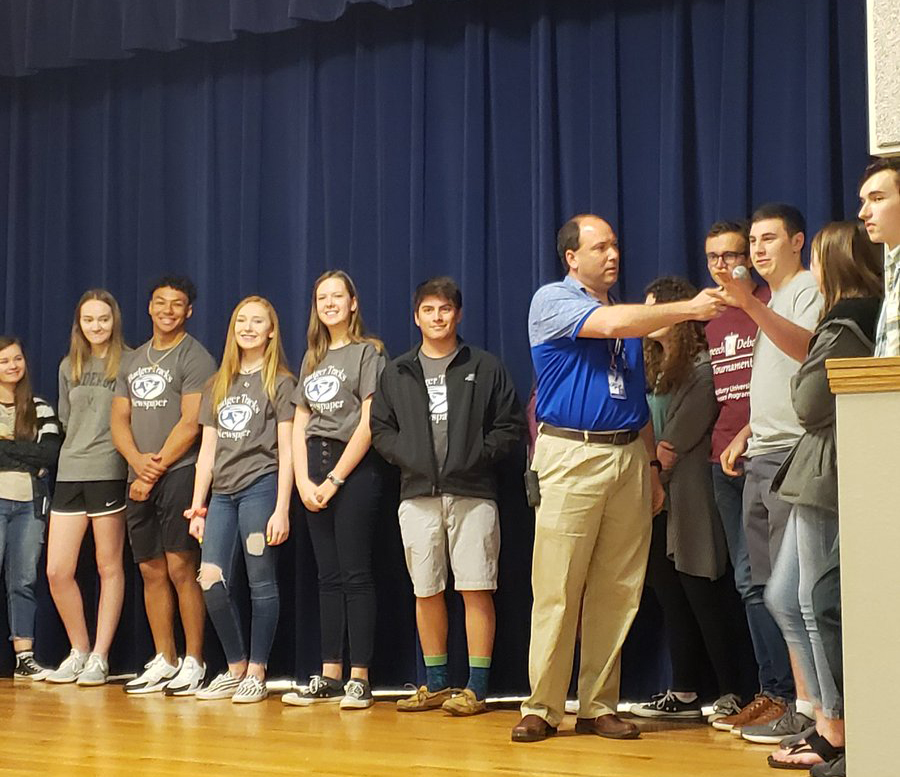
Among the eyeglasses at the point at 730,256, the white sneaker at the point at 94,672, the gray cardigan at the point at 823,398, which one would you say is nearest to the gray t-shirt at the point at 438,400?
the eyeglasses at the point at 730,256

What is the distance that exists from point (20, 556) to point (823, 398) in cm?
358

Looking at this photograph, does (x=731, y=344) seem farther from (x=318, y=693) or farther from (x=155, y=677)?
(x=155, y=677)

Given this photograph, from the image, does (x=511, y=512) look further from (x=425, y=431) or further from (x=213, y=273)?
(x=213, y=273)

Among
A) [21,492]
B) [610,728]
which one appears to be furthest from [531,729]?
[21,492]

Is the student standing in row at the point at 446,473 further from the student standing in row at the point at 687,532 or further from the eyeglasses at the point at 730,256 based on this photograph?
the eyeglasses at the point at 730,256

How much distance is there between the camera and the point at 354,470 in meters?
4.37

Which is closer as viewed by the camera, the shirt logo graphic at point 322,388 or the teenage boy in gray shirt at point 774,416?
the teenage boy in gray shirt at point 774,416

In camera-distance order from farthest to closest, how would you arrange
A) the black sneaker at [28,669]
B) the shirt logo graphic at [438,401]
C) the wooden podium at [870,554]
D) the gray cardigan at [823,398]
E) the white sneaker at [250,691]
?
the black sneaker at [28,669]
the white sneaker at [250,691]
the shirt logo graphic at [438,401]
the gray cardigan at [823,398]
the wooden podium at [870,554]

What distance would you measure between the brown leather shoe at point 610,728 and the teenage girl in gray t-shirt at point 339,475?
966 millimetres

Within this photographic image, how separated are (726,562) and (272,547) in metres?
1.68

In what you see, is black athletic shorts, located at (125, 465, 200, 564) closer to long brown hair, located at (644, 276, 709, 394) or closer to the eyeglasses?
long brown hair, located at (644, 276, 709, 394)

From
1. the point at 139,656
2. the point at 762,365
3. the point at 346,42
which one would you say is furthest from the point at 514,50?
the point at 139,656

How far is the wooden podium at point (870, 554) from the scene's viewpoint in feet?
7.25

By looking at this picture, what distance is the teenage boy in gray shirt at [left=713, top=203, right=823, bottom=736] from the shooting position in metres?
3.35
